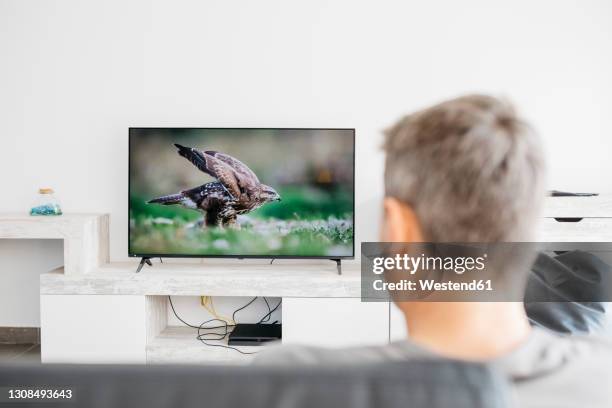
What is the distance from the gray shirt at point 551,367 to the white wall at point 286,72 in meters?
2.66

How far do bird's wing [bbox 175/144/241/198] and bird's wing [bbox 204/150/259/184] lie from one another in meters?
0.02

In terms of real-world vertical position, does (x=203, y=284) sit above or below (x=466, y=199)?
below

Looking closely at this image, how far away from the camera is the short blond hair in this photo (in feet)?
2.05

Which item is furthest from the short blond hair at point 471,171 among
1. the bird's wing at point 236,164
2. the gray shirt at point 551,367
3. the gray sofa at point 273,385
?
the bird's wing at point 236,164

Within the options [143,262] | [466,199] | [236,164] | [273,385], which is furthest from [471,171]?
[143,262]

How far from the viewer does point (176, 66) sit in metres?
3.26

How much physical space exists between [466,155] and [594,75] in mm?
3126

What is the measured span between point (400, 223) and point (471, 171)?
0.39 ft

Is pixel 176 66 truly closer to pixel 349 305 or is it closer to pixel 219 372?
pixel 349 305

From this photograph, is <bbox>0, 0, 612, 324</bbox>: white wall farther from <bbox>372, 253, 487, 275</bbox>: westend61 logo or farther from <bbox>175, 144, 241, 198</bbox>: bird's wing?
<bbox>372, 253, 487, 275</bbox>: westend61 logo

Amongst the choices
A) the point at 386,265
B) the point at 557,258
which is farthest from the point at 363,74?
the point at 386,265

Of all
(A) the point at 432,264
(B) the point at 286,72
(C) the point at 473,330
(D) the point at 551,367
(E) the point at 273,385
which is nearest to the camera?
(E) the point at 273,385

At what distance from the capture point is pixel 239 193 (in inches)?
122

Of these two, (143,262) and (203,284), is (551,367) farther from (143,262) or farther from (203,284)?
(143,262)
